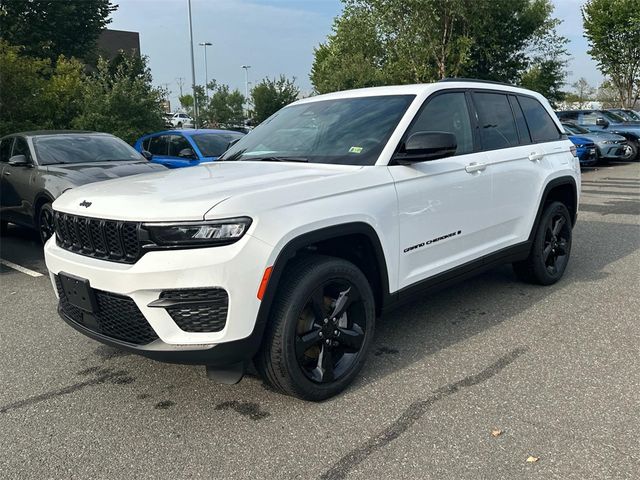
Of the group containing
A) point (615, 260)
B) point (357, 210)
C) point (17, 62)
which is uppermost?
Answer: point (17, 62)

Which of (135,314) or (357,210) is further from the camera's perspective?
(357,210)

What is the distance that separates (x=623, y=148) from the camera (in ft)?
58.0

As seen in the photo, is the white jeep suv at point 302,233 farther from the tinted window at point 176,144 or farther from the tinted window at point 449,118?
the tinted window at point 176,144

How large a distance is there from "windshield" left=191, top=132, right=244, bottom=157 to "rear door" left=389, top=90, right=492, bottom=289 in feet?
20.4

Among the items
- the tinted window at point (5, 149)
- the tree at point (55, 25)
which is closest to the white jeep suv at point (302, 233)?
the tinted window at point (5, 149)

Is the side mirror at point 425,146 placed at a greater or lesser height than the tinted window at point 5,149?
greater

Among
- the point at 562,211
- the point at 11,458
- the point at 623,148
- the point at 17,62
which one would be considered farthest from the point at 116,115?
the point at 623,148

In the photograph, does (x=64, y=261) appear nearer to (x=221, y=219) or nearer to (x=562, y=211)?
(x=221, y=219)

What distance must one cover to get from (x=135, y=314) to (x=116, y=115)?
13.0 metres

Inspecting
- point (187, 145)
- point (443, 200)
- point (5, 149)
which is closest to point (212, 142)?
point (187, 145)

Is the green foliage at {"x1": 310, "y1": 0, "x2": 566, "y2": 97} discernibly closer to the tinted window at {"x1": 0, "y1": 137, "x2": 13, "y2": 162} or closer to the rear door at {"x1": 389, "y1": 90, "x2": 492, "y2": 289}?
the tinted window at {"x1": 0, "y1": 137, "x2": 13, "y2": 162}

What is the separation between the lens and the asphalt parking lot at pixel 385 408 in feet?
8.69

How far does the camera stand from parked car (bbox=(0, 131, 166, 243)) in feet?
23.0

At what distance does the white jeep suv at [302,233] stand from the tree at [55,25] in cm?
2058
